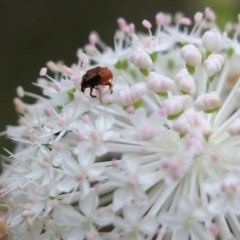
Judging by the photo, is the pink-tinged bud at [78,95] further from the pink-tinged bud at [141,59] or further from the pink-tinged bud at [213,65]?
the pink-tinged bud at [213,65]

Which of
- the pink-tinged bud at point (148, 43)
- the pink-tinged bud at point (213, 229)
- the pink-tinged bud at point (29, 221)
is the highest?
the pink-tinged bud at point (148, 43)

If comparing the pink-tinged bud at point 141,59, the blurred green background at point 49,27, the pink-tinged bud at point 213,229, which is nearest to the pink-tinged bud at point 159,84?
the pink-tinged bud at point 141,59

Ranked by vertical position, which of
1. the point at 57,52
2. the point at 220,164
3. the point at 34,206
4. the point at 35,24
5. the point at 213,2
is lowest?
the point at 220,164

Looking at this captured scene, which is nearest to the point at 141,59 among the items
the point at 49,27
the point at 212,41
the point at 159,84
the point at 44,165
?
Answer: the point at 159,84

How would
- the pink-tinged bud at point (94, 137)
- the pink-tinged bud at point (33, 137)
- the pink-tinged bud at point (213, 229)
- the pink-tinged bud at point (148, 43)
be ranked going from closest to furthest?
the pink-tinged bud at point (213, 229) → the pink-tinged bud at point (94, 137) → the pink-tinged bud at point (33, 137) → the pink-tinged bud at point (148, 43)

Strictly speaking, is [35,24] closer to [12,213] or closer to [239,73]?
[239,73]

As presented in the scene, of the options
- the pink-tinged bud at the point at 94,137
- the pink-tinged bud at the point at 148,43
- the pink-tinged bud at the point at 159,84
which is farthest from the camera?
the pink-tinged bud at the point at 148,43

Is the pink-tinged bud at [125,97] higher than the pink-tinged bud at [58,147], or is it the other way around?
the pink-tinged bud at [125,97]

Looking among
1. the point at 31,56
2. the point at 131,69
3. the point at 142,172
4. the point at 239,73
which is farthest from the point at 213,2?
the point at 142,172

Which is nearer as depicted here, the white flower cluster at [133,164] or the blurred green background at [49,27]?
the white flower cluster at [133,164]
